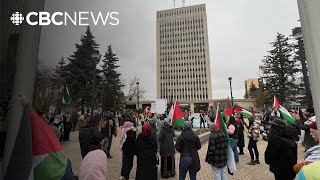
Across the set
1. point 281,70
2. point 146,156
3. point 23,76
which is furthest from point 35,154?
point 281,70

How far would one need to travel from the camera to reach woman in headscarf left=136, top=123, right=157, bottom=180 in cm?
566

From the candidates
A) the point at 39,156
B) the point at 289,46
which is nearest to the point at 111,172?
the point at 39,156

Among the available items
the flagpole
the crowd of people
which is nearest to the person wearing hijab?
the crowd of people

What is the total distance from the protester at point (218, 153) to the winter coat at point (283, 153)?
108 centimetres

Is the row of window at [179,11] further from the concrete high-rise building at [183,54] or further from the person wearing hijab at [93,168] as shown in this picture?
the person wearing hijab at [93,168]

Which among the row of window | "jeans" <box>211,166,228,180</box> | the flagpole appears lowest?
"jeans" <box>211,166,228,180</box>

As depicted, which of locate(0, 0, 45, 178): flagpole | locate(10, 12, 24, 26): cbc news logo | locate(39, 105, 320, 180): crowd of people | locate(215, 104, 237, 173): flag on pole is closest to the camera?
locate(0, 0, 45, 178): flagpole

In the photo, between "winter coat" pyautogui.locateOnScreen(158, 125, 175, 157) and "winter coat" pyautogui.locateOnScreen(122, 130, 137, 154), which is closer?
"winter coat" pyautogui.locateOnScreen(122, 130, 137, 154)

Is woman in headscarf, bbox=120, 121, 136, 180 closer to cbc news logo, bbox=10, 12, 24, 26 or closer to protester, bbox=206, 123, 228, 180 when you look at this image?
protester, bbox=206, 123, 228, 180

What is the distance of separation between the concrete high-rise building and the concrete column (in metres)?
109

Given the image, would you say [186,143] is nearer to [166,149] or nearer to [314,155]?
[166,149]

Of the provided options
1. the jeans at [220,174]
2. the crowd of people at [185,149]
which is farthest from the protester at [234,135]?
the jeans at [220,174]

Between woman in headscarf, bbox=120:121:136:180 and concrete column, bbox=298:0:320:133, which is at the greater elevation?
concrete column, bbox=298:0:320:133

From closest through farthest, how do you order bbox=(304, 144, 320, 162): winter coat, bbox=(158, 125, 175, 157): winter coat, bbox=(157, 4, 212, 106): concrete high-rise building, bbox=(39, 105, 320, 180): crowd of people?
bbox=(304, 144, 320, 162): winter coat → bbox=(39, 105, 320, 180): crowd of people → bbox=(158, 125, 175, 157): winter coat → bbox=(157, 4, 212, 106): concrete high-rise building
